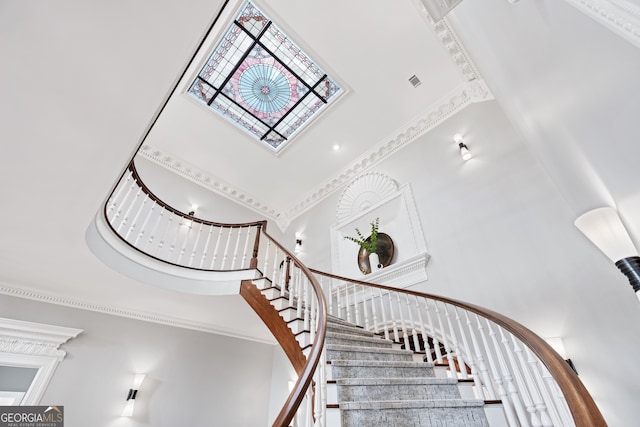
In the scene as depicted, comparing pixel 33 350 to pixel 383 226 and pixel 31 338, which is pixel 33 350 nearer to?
pixel 31 338

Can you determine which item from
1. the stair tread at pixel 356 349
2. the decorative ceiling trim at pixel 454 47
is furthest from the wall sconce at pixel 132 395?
the decorative ceiling trim at pixel 454 47

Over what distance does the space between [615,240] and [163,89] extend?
8.38 feet

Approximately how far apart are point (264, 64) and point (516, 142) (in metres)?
3.75

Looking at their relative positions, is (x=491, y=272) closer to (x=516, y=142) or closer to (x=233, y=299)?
(x=516, y=142)

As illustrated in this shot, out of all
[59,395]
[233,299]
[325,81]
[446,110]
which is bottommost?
[59,395]

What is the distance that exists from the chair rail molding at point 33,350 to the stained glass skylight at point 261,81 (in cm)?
385

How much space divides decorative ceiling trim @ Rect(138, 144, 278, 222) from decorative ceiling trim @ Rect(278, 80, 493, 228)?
2.09 feet

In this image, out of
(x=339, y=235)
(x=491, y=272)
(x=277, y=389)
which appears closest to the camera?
(x=491, y=272)

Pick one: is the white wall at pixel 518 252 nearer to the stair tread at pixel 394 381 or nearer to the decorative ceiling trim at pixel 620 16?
the stair tread at pixel 394 381

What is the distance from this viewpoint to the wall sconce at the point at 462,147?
13.4 ft

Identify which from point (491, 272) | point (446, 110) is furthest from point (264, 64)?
point (491, 272)

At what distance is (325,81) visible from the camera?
4672mm

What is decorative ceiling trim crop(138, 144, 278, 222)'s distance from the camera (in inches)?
216

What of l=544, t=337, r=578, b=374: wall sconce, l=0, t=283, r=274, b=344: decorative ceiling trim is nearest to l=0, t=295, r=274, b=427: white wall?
l=0, t=283, r=274, b=344: decorative ceiling trim
